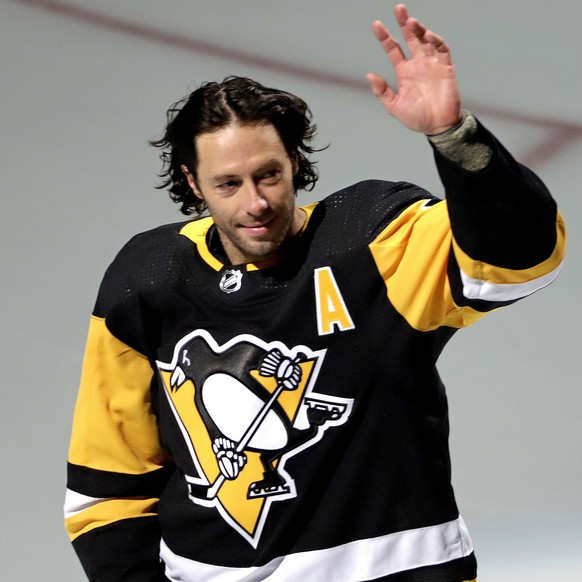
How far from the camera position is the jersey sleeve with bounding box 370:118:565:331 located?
3.88 ft

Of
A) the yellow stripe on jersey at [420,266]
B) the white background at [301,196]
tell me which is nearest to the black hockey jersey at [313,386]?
the yellow stripe on jersey at [420,266]

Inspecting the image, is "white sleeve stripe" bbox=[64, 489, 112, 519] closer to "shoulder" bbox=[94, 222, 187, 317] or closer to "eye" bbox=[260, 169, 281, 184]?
"shoulder" bbox=[94, 222, 187, 317]

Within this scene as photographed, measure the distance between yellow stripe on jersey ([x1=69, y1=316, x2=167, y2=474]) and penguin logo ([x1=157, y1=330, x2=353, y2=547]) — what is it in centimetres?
9

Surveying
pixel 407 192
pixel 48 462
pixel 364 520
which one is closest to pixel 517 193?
pixel 407 192

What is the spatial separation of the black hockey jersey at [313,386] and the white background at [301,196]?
2.97 ft

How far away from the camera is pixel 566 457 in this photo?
2.46 metres

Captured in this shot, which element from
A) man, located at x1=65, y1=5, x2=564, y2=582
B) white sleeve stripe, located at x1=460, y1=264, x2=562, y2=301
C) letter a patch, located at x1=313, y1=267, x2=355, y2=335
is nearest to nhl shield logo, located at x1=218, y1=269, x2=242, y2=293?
man, located at x1=65, y1=5, x2=564, y2=582

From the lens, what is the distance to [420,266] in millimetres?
1343

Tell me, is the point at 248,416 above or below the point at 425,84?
below

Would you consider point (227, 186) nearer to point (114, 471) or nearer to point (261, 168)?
point (261, 168)

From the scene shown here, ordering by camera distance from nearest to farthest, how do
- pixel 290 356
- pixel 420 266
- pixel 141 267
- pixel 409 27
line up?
1. pixel 409 27
2. pixel 420 266
3. pixel 290 356
4. pixel 141 267

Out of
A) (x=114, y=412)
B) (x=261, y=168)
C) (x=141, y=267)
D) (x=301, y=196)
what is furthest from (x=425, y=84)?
(x=301, y=196)

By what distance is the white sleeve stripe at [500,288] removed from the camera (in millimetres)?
1249

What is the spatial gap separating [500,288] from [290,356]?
0.30 meters
